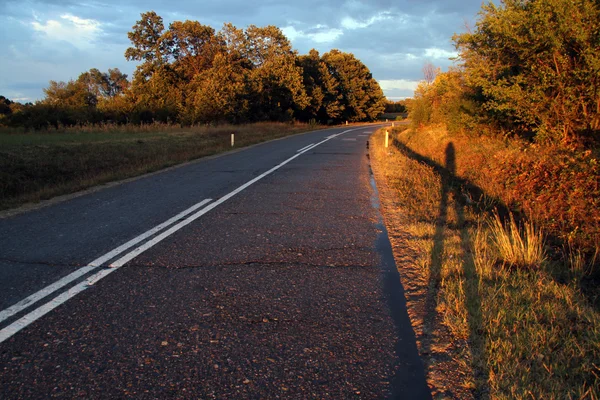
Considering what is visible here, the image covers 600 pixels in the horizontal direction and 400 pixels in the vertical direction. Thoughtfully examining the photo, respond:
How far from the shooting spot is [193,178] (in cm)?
1165

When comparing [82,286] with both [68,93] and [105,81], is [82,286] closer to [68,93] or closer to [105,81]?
[68,93]

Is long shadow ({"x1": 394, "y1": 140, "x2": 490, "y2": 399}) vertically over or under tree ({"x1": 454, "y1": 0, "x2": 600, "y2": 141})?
under

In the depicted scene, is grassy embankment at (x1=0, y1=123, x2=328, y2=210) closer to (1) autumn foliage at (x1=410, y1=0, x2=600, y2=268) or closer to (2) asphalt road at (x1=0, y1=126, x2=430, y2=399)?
(2) asphalt road at (x1=0, y1=126, x2=430, y2=399)

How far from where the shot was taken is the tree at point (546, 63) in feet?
41.2

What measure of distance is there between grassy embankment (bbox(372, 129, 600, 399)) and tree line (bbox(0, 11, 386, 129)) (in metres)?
33.0

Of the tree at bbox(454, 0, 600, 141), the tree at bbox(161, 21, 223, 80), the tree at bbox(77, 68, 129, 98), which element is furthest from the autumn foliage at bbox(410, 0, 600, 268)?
the tree at bbox(77, 68, 129, 98)

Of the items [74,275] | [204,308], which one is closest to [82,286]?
[74,275]

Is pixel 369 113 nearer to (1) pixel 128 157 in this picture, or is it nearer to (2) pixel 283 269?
(1) pixel 128 157

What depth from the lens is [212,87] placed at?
3950 centimetres

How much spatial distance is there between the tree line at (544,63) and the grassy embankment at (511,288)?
5.58m

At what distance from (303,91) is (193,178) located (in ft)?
141

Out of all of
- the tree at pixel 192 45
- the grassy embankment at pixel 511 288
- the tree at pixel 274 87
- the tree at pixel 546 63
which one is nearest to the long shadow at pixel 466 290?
the grassy embankment at pixel 511 288

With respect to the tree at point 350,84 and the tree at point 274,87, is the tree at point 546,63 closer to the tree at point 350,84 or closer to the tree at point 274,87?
the tree at point 274,87

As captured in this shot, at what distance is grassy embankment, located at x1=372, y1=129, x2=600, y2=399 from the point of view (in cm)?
276
